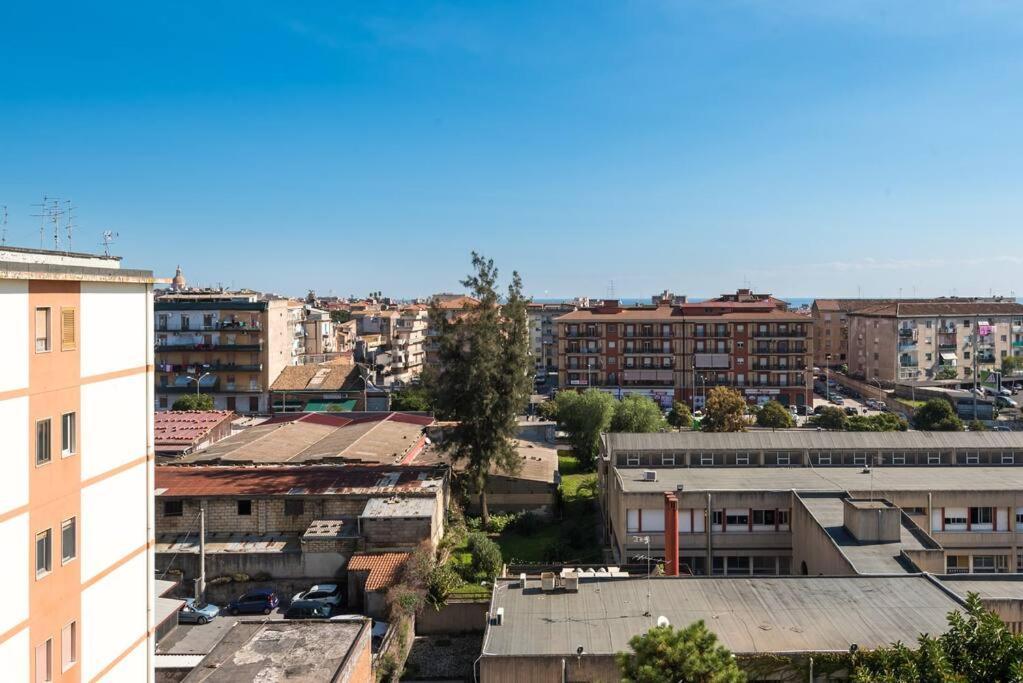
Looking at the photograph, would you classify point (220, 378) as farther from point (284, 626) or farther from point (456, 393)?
point (284, 626)

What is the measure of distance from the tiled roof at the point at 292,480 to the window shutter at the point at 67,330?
2047 cm

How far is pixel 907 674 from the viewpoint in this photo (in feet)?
43.4

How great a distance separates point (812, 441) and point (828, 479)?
13.0 feet

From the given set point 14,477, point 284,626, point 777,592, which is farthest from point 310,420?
point 14,477

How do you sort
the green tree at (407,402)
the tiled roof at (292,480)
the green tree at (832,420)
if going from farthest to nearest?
the green tree at (407,402) < the green tree at (832,420) < the tiled roof at (292,480)

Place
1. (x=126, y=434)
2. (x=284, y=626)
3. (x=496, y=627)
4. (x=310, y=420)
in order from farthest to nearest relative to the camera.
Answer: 1. (x=310, y=420)
2. (x=284, y=626)
3. (x=496, y=627)
4. (x=126, y=434)

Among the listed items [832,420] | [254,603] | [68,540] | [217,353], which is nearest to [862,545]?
→ [254,603]

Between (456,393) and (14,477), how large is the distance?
84.4ft

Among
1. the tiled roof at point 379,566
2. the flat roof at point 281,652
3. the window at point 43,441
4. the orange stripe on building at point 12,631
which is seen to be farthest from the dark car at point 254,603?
the window at point 43,441

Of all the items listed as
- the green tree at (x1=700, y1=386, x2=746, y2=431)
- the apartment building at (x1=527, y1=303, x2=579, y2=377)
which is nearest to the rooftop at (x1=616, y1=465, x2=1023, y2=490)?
the green tree at (x1=700, y1=386, x2=746, y2=431)

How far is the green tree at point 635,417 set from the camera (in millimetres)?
52375

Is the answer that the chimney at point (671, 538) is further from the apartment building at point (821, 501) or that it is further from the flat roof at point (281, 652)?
the flat roof at point (281, 652)

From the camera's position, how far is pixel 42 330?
1270cm

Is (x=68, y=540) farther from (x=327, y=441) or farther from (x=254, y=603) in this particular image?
(x=327, y=441)
